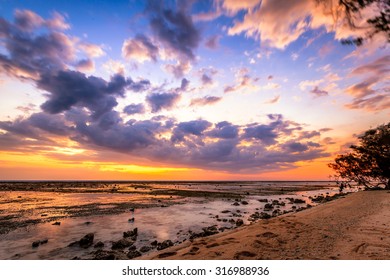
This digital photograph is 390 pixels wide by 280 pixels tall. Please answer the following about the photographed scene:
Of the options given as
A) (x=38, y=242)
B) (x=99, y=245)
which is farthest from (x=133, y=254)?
(x=38, y=242)

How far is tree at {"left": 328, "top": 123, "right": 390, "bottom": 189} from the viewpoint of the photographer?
34094 mm

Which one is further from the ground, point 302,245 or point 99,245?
point 302,245

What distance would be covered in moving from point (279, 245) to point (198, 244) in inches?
123

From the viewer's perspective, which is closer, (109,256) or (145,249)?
(109,256)

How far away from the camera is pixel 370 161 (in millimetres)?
43312

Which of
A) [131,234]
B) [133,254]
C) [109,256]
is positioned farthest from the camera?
[131,234]

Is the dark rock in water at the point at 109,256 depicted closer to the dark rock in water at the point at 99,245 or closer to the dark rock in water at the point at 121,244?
the dark rock in water at the point at 121,244

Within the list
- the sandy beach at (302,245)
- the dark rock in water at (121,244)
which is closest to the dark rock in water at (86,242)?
the dark rock in water at (121,244)

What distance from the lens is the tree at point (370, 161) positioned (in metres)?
34.1

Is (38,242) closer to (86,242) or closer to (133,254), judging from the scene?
(86,242)
